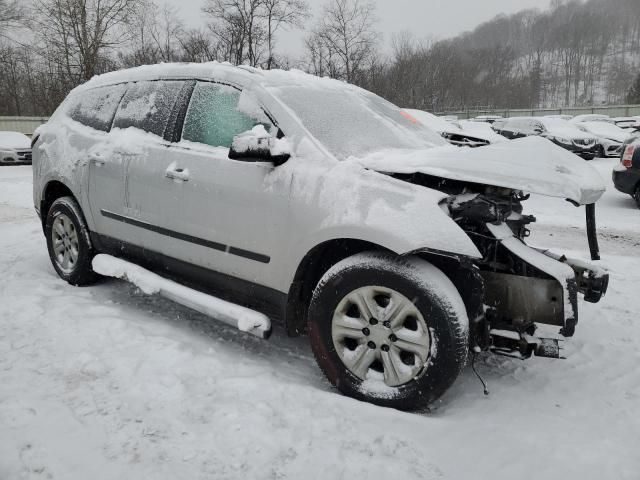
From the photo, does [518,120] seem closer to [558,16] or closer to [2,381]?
[2,381]

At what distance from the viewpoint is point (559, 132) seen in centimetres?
1811

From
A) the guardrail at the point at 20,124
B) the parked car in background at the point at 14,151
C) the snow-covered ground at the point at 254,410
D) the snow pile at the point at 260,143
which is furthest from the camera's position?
the guardrail at the point at 20,124

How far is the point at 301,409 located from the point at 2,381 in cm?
162

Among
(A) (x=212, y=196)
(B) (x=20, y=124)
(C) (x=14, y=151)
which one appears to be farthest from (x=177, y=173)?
(B) (x=20, y=124)

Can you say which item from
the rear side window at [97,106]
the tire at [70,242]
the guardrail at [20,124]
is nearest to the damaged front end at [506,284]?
the rear side window at [97,106]

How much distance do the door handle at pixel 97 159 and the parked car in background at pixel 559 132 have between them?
1574cm

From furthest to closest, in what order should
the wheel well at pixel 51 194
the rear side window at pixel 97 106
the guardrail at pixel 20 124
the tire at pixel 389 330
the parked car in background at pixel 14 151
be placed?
the guardrail at pixel 20 124 → the parked car in background at pixel 14 151 → the wheel well at pixel 51 194 → the rear side window at pixel 97 106 → the tire at pixel 389 330

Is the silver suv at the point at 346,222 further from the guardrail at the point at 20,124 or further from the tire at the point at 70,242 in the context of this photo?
the guardrail at the point at 20,124

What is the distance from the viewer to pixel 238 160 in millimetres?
2848

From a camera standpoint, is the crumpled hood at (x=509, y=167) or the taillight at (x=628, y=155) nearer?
the crumpled hood at (x=509, y=167)

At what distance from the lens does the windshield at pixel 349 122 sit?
9.55 ft

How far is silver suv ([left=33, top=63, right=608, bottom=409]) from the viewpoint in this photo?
2424 millimetres

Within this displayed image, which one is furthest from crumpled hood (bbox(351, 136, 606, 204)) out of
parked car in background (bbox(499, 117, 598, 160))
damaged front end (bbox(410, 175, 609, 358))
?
parked car in background (bbox(499, 117, 598, 160))

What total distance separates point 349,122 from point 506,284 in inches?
54.7
